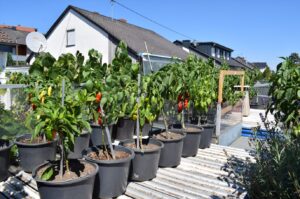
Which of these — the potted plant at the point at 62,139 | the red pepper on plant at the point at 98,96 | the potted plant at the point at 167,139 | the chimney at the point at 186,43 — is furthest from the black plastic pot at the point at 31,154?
the chimney at the point at 186,43

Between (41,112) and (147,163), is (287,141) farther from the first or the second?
(41,112)

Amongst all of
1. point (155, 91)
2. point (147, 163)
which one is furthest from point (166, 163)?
point (155, 91)

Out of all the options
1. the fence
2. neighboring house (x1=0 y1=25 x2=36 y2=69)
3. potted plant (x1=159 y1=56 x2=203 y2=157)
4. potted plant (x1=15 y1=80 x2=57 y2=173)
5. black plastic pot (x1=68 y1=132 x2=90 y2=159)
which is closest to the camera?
potted plant (x1=15 y1=80 x2=57 y2=173)

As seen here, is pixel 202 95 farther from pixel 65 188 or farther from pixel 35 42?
pixel 35 42

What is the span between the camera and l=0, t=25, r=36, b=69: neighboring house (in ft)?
60.4

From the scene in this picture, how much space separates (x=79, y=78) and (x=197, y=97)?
196cm

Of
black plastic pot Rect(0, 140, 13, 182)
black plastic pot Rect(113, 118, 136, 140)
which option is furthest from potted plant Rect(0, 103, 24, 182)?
black plastic pot Rect(113, 118, 136, 140)

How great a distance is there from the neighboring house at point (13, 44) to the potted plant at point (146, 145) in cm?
1009

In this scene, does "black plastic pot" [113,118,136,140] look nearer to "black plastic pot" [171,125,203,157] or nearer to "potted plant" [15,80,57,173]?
"black plastic pot" [171,125,203,157]

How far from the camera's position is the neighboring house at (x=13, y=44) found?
18.4 meters

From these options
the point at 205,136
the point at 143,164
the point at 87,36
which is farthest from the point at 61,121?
the point at 87,36

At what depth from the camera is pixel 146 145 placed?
3.73 m


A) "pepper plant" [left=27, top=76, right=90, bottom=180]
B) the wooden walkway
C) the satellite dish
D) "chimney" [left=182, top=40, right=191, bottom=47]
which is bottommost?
the wooden walkway

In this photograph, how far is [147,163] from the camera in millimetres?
3367
